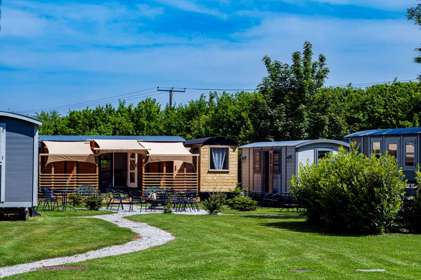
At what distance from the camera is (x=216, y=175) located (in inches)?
1391

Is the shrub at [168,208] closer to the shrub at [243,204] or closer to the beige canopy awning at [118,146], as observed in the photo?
the shrub at [243,204]

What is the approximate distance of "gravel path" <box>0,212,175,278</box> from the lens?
528 inches

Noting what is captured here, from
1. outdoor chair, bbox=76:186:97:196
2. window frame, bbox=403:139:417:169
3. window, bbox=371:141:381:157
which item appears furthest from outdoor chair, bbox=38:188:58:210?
window frame, bbox=403:139:417:169

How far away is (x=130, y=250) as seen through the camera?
16.1 m

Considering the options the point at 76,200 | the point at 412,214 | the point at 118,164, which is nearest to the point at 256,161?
the point at 118,164

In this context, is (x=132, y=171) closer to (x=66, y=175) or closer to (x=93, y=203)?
(x=66, y=175)

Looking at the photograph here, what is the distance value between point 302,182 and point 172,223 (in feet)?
13.3

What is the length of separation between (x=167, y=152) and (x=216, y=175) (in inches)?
117

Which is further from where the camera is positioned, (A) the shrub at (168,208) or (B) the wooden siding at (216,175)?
(B) the wooden siding at (216,175)

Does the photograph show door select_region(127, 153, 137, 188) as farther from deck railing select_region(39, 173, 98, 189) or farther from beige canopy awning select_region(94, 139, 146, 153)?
deck railing select_region(39, 173, 98, 189)

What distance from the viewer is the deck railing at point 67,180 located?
32156 millimetres

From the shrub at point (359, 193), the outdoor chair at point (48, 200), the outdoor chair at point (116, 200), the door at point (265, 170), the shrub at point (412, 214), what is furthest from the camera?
the door at point (265, 170)

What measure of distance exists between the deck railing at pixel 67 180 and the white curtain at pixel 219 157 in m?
5.60

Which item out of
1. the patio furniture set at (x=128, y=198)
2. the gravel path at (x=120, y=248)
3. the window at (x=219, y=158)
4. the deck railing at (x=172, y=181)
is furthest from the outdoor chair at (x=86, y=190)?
the gravel path at (x=120, y=248)
